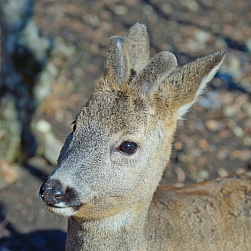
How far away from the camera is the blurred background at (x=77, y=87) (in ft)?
17.0

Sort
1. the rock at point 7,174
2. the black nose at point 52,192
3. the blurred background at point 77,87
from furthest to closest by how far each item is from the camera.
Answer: the rock at point 7,174
the blurred background at point 77,87
the black nose at point 52,192

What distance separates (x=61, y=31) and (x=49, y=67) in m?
1.96

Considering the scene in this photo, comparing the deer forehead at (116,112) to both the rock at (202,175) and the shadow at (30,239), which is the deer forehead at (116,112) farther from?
the rock at (202,175)

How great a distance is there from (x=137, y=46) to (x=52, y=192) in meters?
1.24

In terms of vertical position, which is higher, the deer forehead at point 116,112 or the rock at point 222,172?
the deer forehead at point 116,112

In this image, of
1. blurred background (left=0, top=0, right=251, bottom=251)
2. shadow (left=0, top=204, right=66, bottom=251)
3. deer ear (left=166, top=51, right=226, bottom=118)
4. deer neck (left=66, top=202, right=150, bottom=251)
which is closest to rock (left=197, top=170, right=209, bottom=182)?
blurred background (left=0, top=0, right=251, bottom=251)

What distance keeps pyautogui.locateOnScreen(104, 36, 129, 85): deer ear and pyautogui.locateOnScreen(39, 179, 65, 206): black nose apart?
0.79 meters

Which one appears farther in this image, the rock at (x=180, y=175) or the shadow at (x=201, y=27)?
the shadow at (x=201, y=27)

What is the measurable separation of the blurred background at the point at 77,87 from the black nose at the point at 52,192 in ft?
6.34

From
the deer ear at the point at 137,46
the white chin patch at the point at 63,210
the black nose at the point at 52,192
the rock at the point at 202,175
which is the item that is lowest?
the rock at the point at 202,175

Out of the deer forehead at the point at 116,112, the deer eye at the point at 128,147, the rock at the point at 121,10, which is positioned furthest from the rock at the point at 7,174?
the rock at the point at 121,10

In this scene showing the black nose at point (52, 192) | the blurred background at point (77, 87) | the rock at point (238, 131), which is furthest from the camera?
the rock at point (238, 131)

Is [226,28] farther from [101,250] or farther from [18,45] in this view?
[101,250]

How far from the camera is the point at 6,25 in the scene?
16.8 feet
